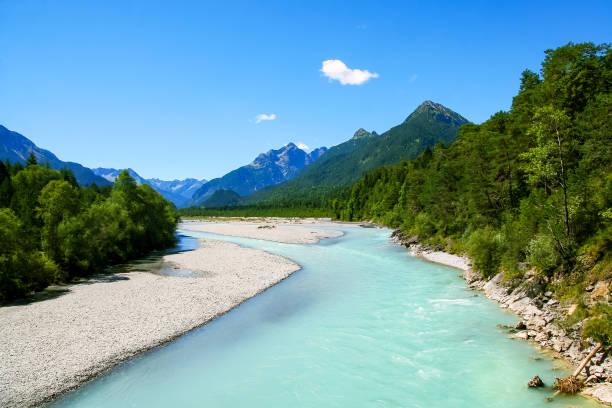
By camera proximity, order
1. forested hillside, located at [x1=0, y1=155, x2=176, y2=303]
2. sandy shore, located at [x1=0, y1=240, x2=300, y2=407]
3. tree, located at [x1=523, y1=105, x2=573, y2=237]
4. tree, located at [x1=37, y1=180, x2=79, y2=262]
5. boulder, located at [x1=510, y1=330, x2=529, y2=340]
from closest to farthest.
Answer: sandy shore, located at [x1=0, y1=240, x2=300, y2=407]
boulder, located at [x1=510, y1=330, x2=529, y2=340]
tree, located at [x1=523, y1=105, x2=573, y2=237]
forested hillside, located at [x1=0, y1=155, x2=176, y2=303]
tree, located at [x1=37, y1=180, x2=79, y2=262]

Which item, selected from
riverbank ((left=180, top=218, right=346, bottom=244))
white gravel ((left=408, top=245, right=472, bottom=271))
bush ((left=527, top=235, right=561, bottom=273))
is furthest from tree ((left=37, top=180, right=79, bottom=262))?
white gravel ((left=408, top=245, right=472, bottom=271))

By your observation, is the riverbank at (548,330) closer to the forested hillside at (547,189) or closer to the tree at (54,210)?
the forested hillside at (547,189)

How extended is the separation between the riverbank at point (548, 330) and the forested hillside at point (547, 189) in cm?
112

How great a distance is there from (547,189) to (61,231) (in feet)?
163

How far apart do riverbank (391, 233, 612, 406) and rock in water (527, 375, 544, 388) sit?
1413 mm

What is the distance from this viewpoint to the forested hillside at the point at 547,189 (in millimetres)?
20875

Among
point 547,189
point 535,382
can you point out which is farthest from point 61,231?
point 547,189

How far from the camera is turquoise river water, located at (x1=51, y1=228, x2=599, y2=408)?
14023 millimetres

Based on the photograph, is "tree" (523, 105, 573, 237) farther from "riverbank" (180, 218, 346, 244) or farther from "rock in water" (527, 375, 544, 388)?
"riverbank" (180, 218, 346, 244)

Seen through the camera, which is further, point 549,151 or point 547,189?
point 547,189

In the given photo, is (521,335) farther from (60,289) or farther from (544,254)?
(60,289)

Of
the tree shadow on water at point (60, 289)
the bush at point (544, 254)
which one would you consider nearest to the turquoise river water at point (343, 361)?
the bush at point (544, 254)

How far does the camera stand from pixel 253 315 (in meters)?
25.1

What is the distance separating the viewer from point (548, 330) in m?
17.9
